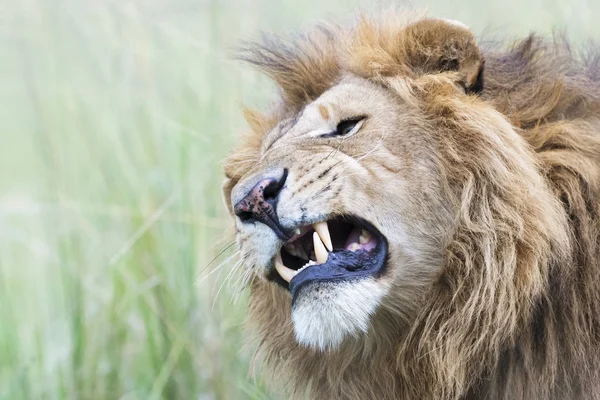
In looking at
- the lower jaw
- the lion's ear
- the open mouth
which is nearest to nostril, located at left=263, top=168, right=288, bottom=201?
the open mouth

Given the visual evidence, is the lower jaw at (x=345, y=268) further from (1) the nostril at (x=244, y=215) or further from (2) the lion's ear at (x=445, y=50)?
(2) the lion's ear at (x=445, y=50)

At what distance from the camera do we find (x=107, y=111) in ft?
14.8

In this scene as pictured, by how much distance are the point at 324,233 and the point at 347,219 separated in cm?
8

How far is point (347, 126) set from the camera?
2.77 meters

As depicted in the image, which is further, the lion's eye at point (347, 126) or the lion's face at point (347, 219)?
the lion's eye at point (347, 126)

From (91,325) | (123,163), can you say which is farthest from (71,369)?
(123,163)

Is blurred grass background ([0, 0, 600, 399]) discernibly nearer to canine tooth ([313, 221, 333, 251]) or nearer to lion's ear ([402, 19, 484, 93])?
lion's ear ([402, 19, 484, 93])

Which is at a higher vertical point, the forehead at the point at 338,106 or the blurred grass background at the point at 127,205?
the forehead at the point at 338,106

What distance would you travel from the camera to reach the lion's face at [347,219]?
248 cm

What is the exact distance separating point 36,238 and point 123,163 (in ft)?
2.25

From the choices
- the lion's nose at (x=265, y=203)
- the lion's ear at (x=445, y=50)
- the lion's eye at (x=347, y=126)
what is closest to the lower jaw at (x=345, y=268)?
the lion's nose at (x=265, y=203)

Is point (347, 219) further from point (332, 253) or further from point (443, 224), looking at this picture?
point (443, 224)

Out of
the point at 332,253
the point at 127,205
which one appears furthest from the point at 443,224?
the point at 127,205

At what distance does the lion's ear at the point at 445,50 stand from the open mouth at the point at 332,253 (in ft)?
1.86
